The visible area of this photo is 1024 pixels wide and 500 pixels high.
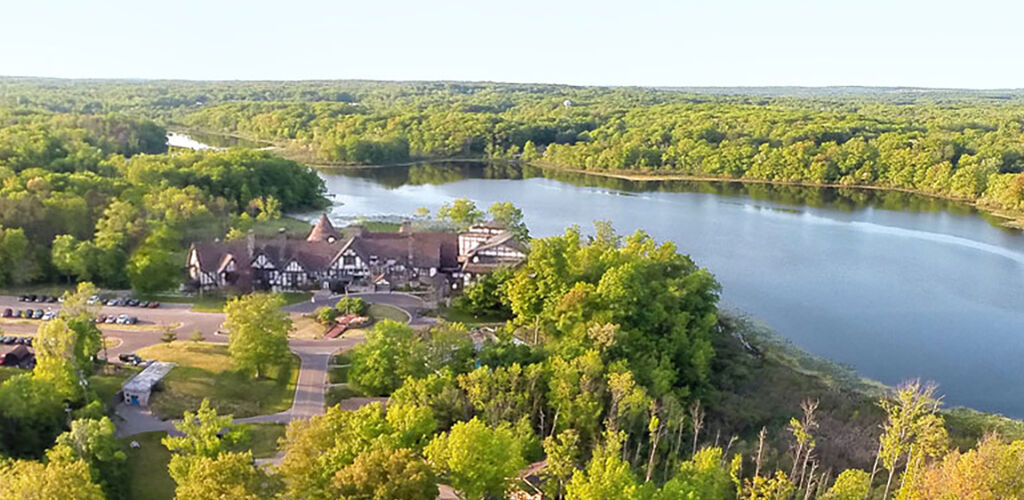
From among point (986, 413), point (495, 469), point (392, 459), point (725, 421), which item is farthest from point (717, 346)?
point (392, 459)

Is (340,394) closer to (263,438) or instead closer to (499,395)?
(263,438)

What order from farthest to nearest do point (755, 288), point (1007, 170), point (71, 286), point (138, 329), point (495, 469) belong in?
point (1007, 170), point (755, 288), point (71, 286), point (138, 329), point (495, 469)

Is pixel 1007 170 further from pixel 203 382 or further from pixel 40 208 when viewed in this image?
pixel 40 208

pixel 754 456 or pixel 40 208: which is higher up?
pixel 40 208

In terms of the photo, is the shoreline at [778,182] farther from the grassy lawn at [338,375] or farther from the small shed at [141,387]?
the small shed at [141,387]

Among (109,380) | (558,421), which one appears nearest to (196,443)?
(109,380)

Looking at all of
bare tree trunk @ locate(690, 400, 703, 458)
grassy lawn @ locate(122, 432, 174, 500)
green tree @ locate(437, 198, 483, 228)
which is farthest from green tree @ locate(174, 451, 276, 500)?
green tree @ locate(437, 198, 483, 228)

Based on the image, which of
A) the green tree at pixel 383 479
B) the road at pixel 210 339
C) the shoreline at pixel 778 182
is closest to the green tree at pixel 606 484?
the green tree at pixel 383 479

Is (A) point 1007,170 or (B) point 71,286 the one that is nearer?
(B) point 71,286
